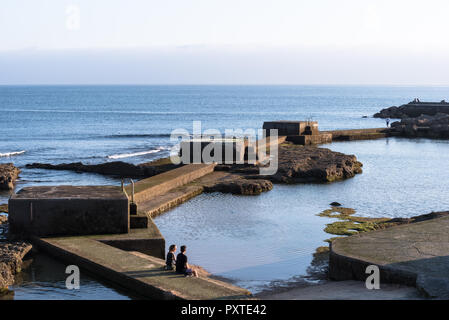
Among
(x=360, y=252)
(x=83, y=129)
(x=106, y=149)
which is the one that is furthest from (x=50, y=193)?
(x=83, y=129)

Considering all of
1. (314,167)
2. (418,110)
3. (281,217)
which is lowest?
(281,217)

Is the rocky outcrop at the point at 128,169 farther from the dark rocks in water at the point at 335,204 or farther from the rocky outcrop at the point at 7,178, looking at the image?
the dark rocks in water at the point at 335,204

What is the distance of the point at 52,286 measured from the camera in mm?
9828

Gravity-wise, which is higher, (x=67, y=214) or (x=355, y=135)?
(x=355, y=135)

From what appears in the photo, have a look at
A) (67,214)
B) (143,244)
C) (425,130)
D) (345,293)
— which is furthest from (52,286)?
(425,130)

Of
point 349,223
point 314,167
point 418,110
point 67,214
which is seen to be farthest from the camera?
point 418,110

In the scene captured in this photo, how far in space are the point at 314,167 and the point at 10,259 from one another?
15.1 m

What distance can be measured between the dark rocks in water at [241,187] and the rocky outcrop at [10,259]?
9306mm

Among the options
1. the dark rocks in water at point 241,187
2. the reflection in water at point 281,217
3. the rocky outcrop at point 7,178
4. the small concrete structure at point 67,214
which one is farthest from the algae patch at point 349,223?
the rocky outcrop at point 7,178

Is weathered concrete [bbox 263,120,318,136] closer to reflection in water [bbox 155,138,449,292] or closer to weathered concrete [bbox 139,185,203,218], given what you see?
reflection in water [bbox 155,138,449,292]

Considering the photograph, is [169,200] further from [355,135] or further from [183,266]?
[355,135]
